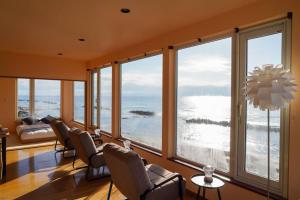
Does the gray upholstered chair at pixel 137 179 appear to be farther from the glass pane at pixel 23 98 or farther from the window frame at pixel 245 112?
the glass pane at pixel 23 98

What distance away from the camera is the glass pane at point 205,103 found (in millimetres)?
3127

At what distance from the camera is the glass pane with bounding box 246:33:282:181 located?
251 centimetres

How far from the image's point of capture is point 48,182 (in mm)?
3736

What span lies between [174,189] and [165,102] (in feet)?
5.38

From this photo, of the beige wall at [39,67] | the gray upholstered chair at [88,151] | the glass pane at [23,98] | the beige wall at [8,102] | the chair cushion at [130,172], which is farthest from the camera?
the glass pane at [23,98]

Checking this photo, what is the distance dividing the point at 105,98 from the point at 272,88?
196 inches

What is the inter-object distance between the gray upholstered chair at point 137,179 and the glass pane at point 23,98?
754 cm

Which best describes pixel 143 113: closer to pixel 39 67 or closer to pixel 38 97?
pixel 39 67

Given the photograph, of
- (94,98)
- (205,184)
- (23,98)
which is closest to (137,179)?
(205,184)

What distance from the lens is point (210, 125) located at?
334 centimetres

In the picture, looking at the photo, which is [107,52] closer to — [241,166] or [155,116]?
[155,116]

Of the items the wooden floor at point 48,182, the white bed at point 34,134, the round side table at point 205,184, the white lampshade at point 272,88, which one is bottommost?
the wooden floor at point 48,182

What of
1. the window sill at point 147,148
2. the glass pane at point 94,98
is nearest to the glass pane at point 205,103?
the window sill at point 147,148

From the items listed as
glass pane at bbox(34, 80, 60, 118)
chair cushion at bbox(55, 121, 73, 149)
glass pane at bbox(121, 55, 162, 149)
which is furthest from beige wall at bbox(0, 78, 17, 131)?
glass pane at bbox(121, 55, 162, 149)
